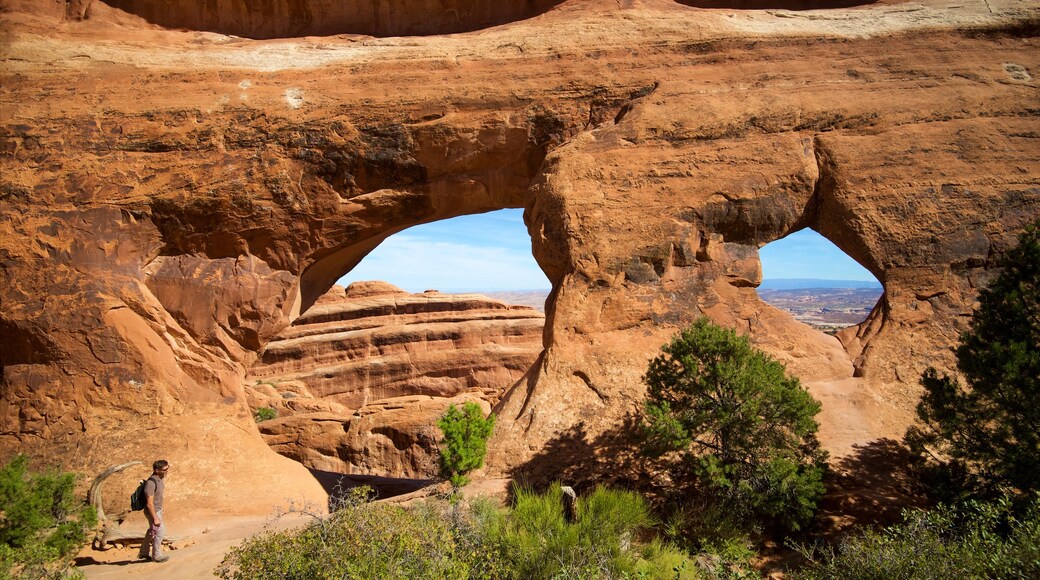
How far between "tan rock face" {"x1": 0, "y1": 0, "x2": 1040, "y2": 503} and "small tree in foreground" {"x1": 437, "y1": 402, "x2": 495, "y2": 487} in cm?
34

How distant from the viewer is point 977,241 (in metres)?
10.4

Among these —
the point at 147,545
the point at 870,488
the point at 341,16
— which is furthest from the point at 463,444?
the point at 341,16

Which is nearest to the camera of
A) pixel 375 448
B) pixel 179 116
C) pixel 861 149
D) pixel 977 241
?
pixel 977 241

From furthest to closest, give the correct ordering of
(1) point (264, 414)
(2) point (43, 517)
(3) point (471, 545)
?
(1) point (264, 414)
(2) point (43, 517)
(3) point (471, 545)

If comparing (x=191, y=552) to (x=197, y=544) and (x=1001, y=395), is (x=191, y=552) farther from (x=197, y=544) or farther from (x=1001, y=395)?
(x=1001, y=395)

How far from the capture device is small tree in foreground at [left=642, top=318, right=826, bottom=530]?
301 inches

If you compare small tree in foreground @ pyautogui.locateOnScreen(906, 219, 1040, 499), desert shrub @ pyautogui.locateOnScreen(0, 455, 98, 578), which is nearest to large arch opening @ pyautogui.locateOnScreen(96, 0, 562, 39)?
desert shrub @ pyautogui.locateOnScreen(0, 455, 98, 578)

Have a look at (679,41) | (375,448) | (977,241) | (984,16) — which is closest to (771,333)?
(977,241)

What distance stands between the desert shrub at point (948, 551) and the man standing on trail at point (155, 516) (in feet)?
24.8

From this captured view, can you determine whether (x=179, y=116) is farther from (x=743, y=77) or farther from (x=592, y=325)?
(x=743, y=77)

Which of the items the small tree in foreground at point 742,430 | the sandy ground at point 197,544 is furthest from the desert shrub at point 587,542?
the sandy ground at point 197,544

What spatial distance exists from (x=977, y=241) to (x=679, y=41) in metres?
6.43

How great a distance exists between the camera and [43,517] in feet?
25.8

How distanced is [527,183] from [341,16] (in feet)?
19.4
